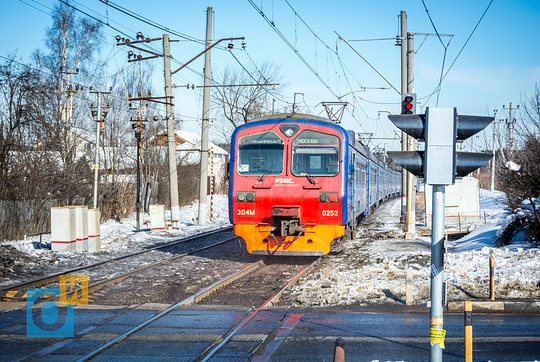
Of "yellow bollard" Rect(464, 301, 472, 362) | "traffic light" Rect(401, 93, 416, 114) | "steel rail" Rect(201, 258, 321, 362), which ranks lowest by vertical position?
"steel rail" Rect(201, 258, 321, 362)

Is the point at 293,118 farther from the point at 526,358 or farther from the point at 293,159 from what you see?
the point at 526,358

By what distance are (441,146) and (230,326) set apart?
176 inches

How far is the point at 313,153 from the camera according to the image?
48.5ft

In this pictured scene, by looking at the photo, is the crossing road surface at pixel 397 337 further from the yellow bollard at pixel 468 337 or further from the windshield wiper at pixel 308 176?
the windshield wiper at pixel 308 176

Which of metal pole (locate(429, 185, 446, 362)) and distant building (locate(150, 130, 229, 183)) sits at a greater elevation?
distant building (locate(150, 130, 229, 183))

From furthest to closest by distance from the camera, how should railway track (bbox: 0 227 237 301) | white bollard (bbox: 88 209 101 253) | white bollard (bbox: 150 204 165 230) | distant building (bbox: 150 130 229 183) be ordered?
distant building (bbox: 150 130 229 183)
white bollard (bbox: 150 204 165 230)
white bollard (bbox: 88 209 101 253)
railway track (bbox: 0 227 237 301)

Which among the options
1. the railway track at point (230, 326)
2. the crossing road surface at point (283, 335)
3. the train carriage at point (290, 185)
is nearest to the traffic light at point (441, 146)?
the crossing road surface at point (283, 335)

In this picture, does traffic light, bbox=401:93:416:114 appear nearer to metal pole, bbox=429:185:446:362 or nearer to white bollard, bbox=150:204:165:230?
metal pole, bbox=429:185:446:362

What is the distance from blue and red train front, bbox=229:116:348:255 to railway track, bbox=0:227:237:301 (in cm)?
271

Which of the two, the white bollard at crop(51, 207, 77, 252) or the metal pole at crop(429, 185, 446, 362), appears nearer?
the metal pole at crop(429, 185, 446, 362)

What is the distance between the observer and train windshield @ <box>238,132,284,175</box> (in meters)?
14.9

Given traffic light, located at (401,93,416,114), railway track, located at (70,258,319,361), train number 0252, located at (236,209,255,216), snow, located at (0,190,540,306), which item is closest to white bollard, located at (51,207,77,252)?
snow, located at (0,190,540,306)

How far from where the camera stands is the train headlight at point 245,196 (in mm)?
14711

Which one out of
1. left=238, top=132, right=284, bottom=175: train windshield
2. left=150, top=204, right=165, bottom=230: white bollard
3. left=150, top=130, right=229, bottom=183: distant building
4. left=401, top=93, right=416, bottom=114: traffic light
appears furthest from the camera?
left=150, top=130, right=229, bottom=183: distant building
